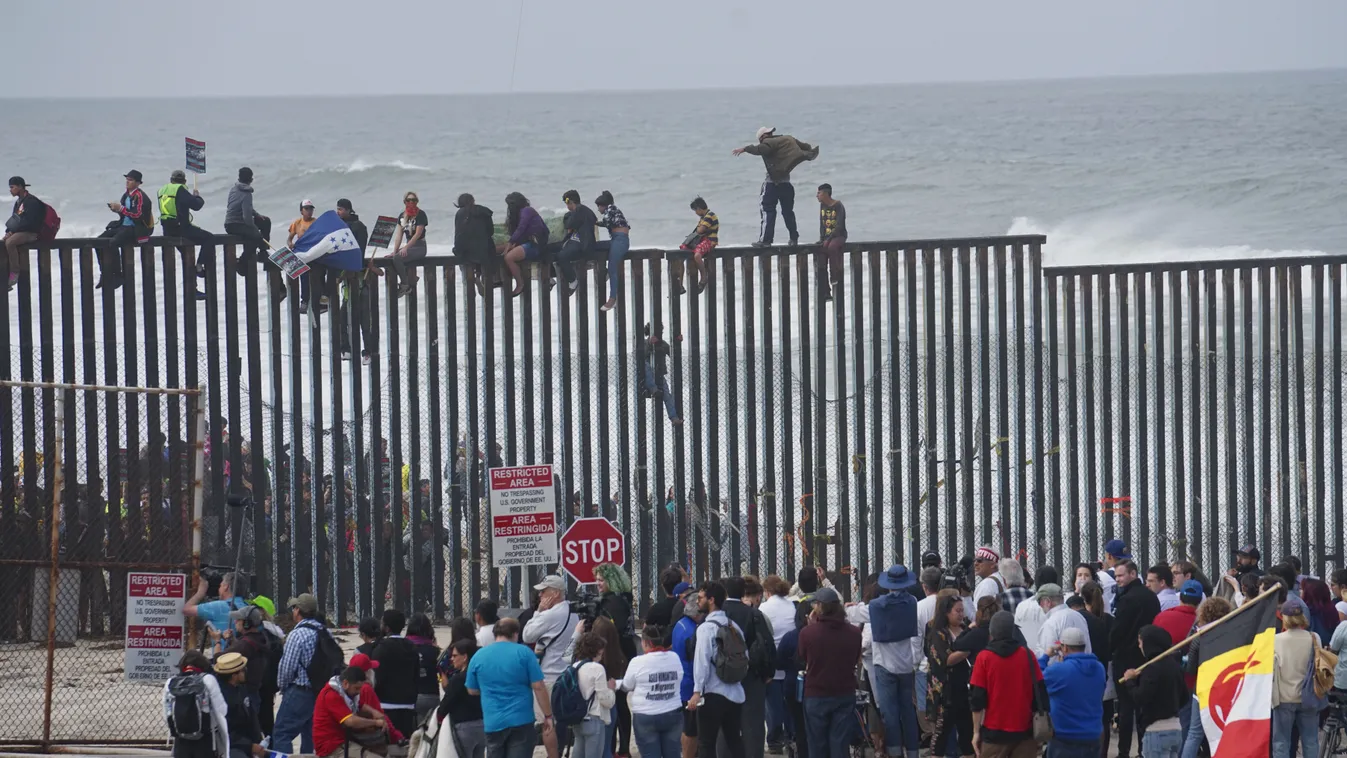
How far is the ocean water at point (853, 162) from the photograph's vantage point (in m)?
60.0

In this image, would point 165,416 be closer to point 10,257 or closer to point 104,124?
point 10,257

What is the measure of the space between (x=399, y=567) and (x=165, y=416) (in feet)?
8.85

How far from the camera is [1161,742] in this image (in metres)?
11.3

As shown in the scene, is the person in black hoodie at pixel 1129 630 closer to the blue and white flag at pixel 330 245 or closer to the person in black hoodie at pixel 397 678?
the person in black hoodie at pixel 397 678

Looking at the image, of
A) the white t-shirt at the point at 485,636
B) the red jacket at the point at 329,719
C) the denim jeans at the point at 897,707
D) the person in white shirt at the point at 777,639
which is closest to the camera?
the red jacket at the point at 329,719

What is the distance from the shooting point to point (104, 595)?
15.9 meters

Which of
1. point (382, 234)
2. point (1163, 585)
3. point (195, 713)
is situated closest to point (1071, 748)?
point (1163, 585)

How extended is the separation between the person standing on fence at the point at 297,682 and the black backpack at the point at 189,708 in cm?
104

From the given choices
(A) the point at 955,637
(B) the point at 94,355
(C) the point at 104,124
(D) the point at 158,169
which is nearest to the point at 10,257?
(B) the point at 94,355

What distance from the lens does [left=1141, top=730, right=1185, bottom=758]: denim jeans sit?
37.0ft

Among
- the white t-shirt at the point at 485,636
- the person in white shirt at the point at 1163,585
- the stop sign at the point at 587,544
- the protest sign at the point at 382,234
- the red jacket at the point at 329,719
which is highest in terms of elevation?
the protest sign at the point at 382,234

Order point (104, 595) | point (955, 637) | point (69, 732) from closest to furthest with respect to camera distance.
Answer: point (955, 637), point (69, 732), point (104, 595)

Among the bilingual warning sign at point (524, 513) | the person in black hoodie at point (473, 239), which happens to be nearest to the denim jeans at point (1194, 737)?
the bilingual warning sign at point (524, 513)

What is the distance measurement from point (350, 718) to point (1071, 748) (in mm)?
4650
